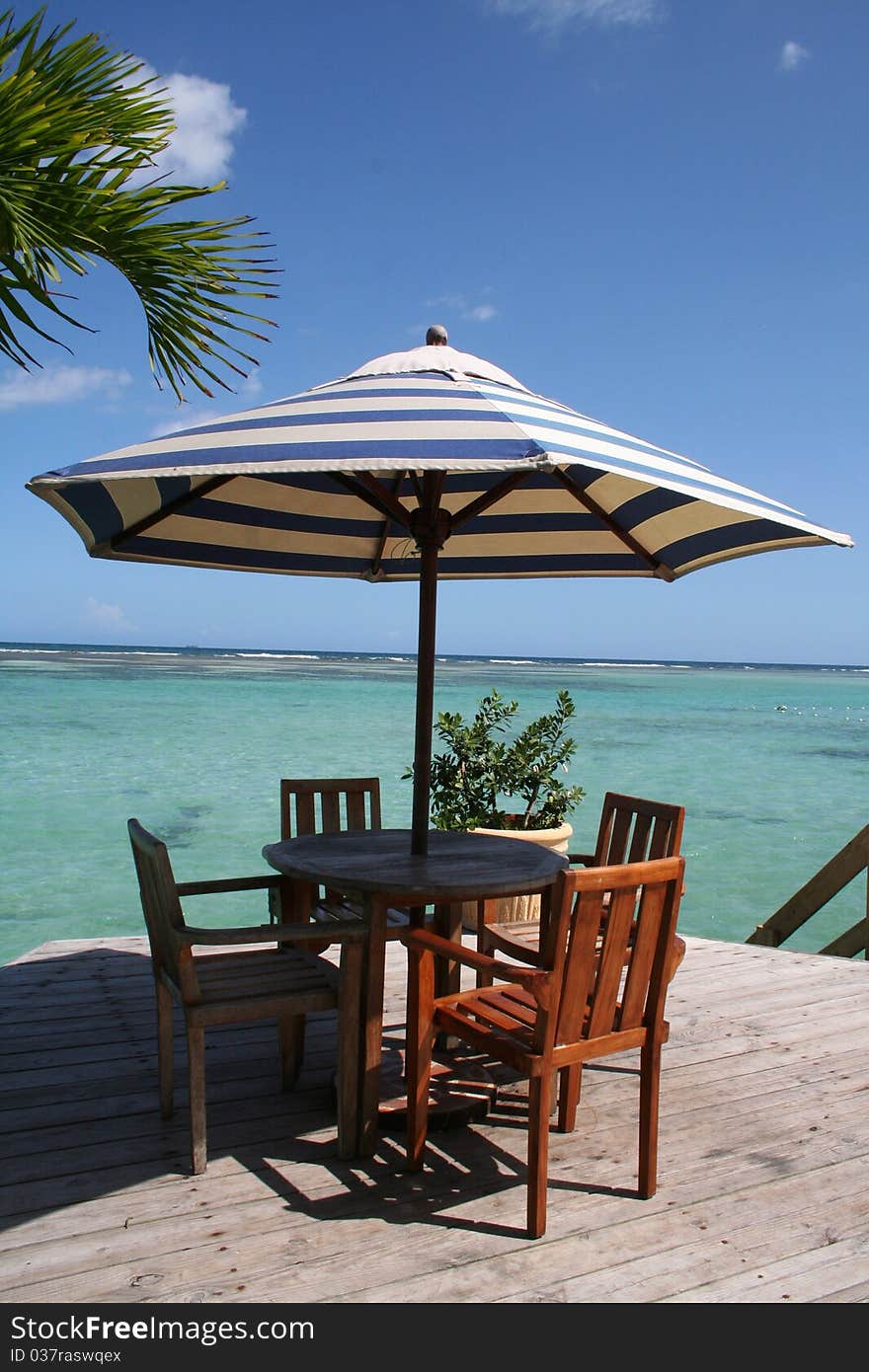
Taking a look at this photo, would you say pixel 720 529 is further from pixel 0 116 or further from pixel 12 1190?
pixel 12 1190

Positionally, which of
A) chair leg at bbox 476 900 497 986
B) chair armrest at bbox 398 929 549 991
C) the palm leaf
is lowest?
chair leg at bbox 476 900 497 986

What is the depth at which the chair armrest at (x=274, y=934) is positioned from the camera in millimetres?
2475

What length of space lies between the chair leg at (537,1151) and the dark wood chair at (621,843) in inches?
28.0

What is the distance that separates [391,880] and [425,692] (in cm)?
68

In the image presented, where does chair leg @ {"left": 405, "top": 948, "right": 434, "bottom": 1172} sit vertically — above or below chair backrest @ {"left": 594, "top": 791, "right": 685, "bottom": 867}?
below

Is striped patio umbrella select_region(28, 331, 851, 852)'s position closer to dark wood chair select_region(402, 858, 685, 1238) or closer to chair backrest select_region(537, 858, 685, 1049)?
dark wood chair select_region(402, 858, 685, 1238)

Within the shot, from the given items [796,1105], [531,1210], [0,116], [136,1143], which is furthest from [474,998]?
[0,116]

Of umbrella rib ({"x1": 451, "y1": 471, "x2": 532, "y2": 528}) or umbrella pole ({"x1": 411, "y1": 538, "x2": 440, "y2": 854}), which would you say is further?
umbrella pole ({"x1": 411, "y1": 538, "x2": 440, "y2": 854})

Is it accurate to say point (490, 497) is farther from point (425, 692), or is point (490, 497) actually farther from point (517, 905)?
point (517, 905)

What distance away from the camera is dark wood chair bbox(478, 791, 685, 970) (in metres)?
3.08

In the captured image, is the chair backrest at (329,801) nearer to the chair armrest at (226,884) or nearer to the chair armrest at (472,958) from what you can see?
the chair armrest at (226,884)

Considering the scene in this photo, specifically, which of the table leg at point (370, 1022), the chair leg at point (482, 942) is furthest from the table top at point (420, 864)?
the chair leg at point (482, 942)

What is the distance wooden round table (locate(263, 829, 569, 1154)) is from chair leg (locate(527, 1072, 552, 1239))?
530 millimetres

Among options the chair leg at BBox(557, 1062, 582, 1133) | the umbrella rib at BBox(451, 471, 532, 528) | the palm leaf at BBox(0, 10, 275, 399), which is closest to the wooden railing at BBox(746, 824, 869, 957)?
the chair leg at BBox(557, 1062, 582, 1133)
